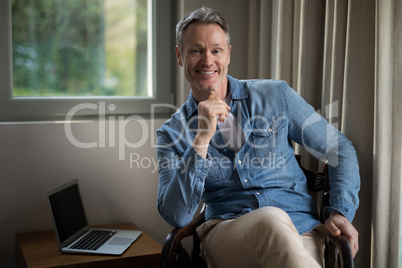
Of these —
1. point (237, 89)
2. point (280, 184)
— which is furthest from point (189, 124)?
point (280, 184)

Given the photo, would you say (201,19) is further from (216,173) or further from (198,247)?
(198,247)

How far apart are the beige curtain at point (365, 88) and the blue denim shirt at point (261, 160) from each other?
0.10 m

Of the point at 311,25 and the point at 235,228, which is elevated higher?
the point at 311,25

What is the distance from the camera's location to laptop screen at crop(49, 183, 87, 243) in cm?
205

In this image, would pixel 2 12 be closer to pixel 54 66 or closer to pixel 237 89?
pixel 54 66

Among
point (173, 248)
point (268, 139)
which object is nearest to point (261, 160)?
point (268, 139)

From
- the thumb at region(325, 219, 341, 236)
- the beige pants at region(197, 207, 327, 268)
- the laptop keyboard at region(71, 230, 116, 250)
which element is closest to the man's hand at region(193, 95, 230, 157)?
the beige pants at region(197, 207, 327, 268)

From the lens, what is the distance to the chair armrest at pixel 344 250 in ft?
4.66

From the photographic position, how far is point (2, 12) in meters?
2.22

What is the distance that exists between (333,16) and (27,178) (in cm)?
160

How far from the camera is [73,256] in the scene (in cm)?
196

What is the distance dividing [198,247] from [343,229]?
1.84 feet

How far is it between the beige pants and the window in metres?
1.08

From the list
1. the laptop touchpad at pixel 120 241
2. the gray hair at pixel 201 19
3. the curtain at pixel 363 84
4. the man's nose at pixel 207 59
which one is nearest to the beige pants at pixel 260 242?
the curtain at pixel 363 84
